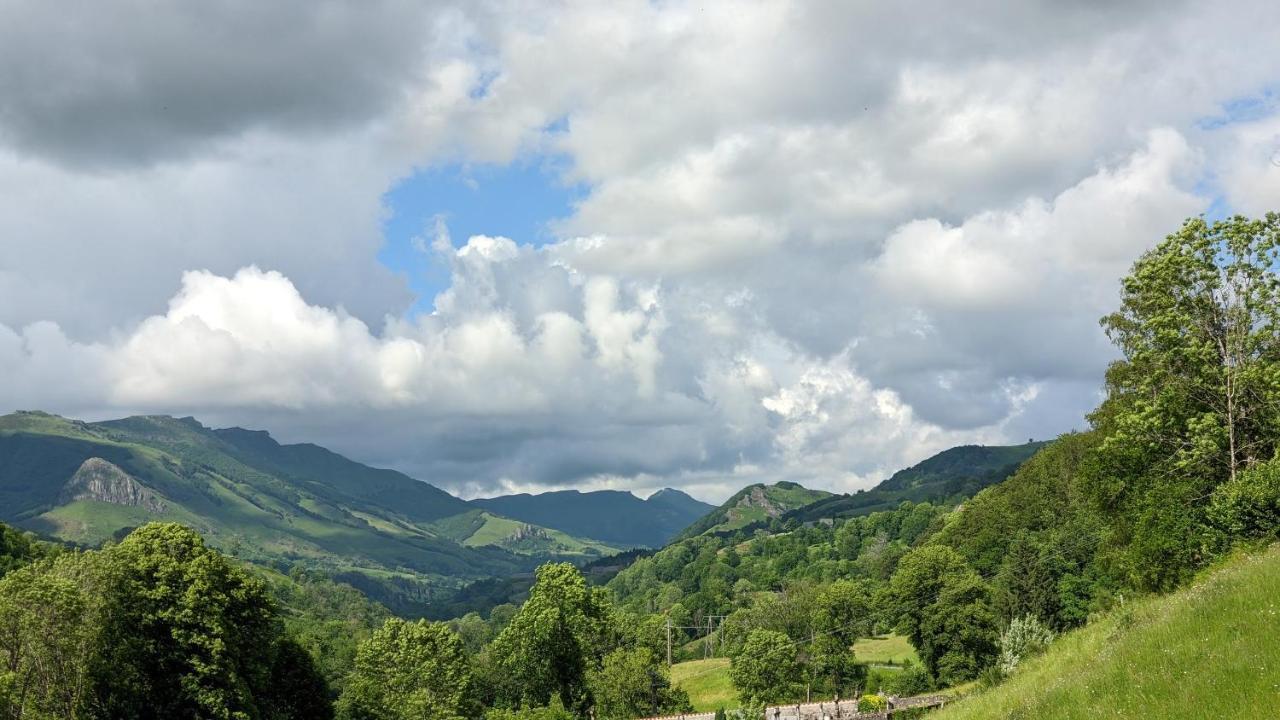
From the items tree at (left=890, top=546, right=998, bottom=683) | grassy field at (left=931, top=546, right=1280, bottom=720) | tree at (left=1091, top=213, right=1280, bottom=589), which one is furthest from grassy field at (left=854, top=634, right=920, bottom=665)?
grassy field at (left=931, top=546, right=1280, bottom=720)

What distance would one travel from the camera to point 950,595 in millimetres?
112750

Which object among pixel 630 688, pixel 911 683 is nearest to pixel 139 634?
pixel 630 688

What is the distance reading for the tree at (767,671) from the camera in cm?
11662

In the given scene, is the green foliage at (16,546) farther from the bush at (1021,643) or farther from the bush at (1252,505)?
the bush at (1252,505)

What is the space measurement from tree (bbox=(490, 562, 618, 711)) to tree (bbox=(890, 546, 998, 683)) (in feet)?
136

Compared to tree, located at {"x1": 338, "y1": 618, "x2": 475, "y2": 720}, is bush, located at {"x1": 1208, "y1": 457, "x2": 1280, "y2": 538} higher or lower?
higher

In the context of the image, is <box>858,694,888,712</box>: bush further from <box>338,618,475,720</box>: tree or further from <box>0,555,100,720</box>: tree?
<box>0,555,100,720</box>: tree

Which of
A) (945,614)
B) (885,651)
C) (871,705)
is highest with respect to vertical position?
(945,614)

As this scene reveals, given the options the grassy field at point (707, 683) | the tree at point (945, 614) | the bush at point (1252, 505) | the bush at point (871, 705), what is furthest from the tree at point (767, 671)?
the bush at point (1252, 505)

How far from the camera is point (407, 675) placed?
108000 mm

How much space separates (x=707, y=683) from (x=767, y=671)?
97.9 ft

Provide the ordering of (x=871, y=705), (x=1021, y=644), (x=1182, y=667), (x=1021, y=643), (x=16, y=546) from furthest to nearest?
(x=16, y=546), (x=871, y=705), (x=1021, y=643), (x=1021, y=644), (x=1182, y=667)

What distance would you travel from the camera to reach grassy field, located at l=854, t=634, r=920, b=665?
456 feet

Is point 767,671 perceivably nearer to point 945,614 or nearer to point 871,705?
point 945,614
